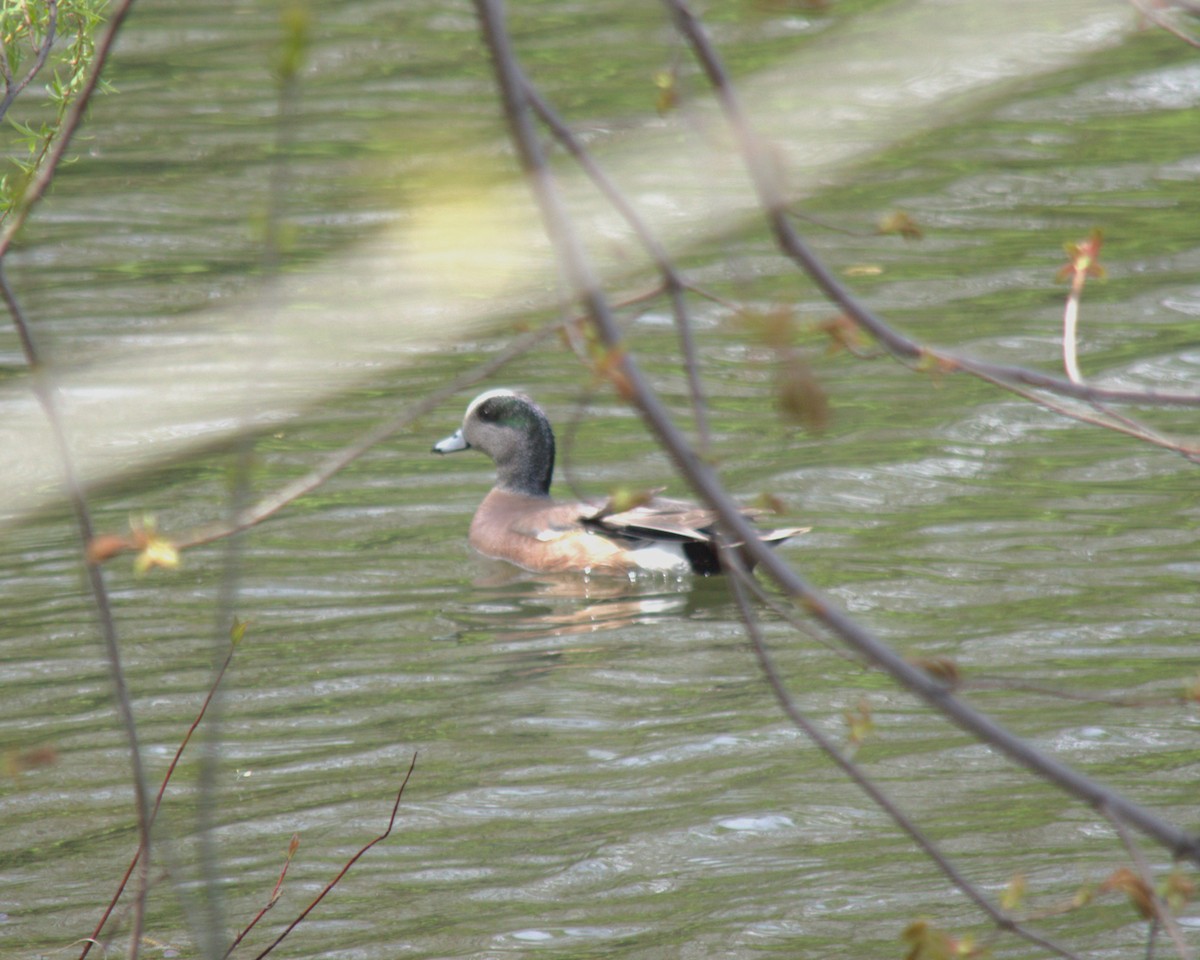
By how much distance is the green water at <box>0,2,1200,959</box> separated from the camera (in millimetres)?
5051

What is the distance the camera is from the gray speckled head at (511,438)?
9516 mm

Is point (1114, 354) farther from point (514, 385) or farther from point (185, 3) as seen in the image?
point (185, 3)

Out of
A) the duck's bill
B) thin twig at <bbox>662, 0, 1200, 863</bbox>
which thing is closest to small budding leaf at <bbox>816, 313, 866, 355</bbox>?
thin twig at <bbox>662, 0, 1200, 863</bbox>

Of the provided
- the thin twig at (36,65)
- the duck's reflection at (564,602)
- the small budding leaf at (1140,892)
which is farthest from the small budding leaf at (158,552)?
the duck's reflection at (564,602)

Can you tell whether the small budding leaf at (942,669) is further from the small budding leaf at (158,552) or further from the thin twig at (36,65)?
the thin twig at (36,65)

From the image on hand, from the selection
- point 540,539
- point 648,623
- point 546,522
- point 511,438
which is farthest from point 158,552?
point 511,438

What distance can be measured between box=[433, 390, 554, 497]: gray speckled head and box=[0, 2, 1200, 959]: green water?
0.77 feet

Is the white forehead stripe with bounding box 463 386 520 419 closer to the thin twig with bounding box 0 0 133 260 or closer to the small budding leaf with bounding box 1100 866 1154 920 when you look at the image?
the thin twig with bounding box 0 0 133 260


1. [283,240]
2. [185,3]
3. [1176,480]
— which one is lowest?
[1176,480]

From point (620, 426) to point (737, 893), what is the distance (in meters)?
4.78

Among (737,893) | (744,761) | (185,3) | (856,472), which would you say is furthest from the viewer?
(185,3)

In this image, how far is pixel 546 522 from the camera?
29.3 ft

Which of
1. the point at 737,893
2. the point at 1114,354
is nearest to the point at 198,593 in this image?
the point at 737,893

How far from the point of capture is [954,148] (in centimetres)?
1359
